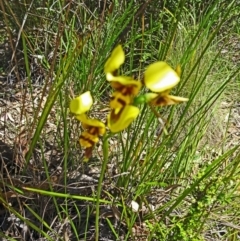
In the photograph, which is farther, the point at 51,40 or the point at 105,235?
the point at 51,40

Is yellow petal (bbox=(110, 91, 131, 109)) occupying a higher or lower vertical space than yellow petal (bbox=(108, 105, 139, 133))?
higher

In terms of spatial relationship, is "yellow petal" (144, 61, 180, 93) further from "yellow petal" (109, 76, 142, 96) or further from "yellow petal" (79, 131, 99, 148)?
"yellow petal" (79, 131, 99, 148)

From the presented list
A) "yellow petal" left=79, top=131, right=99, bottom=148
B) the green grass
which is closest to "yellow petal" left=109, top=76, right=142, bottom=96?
"yellow petal" left=79, top=131, right=99, bottom=148

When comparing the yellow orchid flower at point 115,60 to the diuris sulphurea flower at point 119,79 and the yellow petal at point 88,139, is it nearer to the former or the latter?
the diuris sulphurea flower at point 119,79

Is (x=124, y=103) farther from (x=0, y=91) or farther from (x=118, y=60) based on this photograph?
(x=0, y=91)

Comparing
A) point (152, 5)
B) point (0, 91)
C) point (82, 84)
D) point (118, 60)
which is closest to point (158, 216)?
point (82, 84)

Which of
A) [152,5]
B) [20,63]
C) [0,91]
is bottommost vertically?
[0,91]

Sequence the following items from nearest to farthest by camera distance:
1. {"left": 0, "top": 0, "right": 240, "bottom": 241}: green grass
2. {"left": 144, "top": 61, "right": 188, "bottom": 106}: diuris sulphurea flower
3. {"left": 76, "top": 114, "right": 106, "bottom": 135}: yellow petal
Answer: {"left": 144, "top": 61, "right": 188, "bottom": 106}: diuris sulphurea flower, {"left": 76, "top": 114, "right": 106, "bottom": 135}: yellow petal, {"left": 0, "top": 0, "right": 240, "bottom": 241}: green grass
